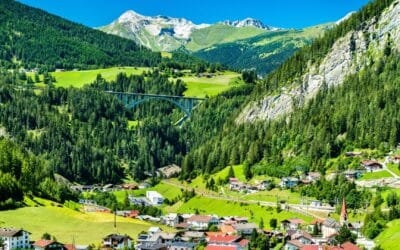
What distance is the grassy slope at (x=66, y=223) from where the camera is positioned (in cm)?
13250

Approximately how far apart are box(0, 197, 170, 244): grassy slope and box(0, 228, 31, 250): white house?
15.7ft

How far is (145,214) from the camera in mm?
184375

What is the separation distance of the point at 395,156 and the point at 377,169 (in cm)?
858

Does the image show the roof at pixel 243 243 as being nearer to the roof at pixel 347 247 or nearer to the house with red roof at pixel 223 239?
the house with red roof at pixel 223 239

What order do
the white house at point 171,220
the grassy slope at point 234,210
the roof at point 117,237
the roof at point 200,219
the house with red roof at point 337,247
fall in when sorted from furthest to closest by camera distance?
the white house at point 171,220 < the grassy slope at point 234,210 < the roof at point 200,219 < the roof at point 117,237 < the house with red roof at point 337,247

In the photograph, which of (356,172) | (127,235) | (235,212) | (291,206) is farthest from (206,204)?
(127,235)

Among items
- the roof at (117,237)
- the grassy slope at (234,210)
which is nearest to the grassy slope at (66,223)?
the roof at (117,237)

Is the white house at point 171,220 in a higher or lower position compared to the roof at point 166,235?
lower

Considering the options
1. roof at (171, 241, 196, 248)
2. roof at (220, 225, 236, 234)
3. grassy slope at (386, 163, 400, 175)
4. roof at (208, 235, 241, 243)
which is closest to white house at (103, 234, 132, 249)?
roof at (171, 241, 196, 248)

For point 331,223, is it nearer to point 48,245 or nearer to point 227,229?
point 227,229

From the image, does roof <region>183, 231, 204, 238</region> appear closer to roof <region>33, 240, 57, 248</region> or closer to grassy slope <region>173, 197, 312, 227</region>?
grassy slope <region>173, 197, 312, 227</region>

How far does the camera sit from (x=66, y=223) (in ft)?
472

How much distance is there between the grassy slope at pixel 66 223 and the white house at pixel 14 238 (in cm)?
479

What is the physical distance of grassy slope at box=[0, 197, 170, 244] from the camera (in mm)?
132500
